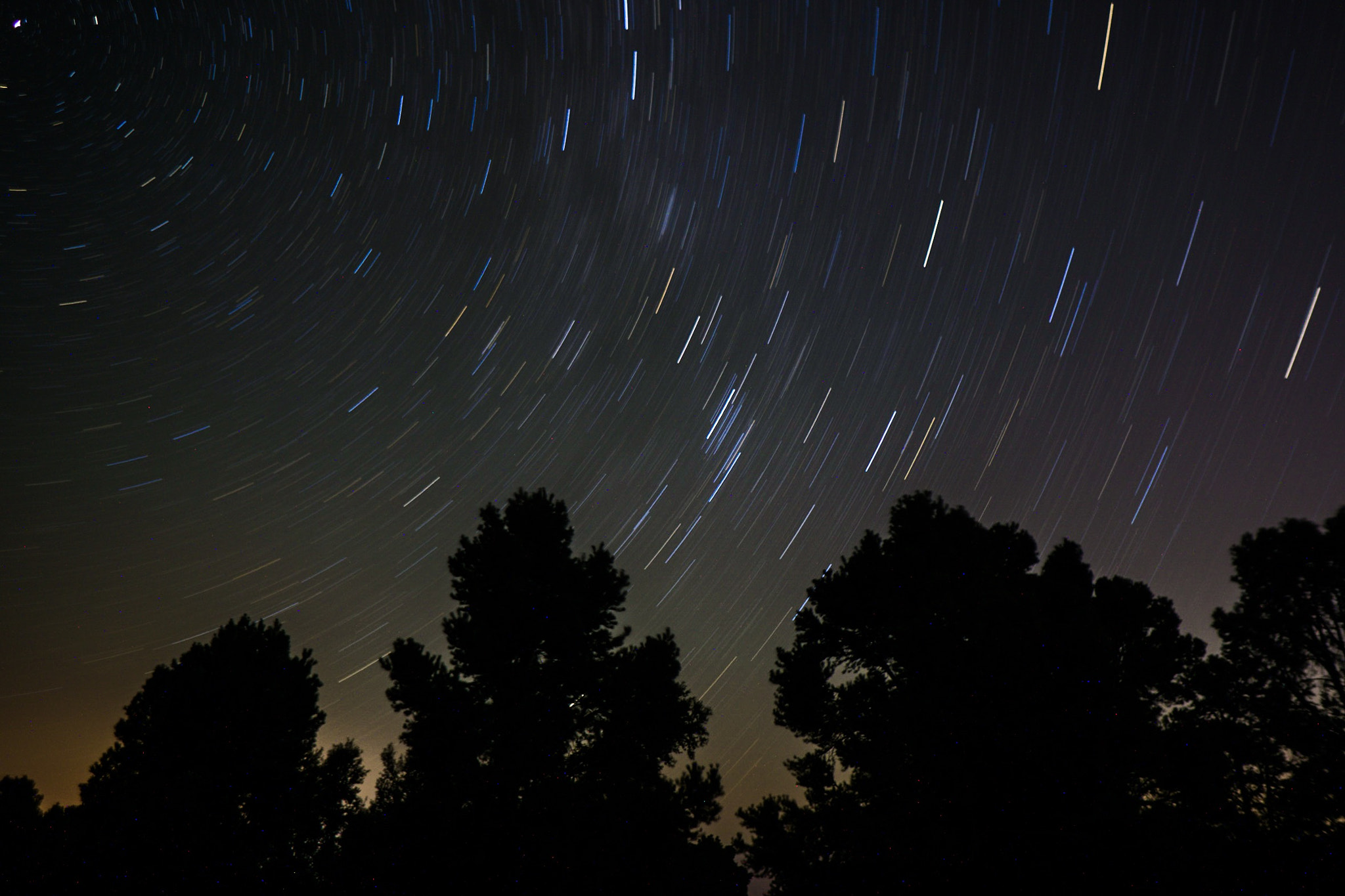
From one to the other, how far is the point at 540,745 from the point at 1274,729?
1419 centimetres

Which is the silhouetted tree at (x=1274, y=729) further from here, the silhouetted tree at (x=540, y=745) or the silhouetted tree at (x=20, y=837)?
the silhouetted tree at (x=20, y=837)

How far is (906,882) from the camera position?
809cm

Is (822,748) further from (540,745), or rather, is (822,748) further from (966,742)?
(540,745)

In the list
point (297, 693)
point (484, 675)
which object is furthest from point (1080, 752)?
point (297, 693)

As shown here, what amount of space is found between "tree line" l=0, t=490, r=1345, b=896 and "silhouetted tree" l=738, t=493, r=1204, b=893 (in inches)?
1.6

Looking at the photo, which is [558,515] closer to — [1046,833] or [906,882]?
[906,882]

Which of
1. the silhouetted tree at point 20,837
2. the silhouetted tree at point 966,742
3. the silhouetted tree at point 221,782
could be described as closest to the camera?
the silhouetted tree at point 966,742

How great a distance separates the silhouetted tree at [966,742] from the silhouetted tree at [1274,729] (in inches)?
29.7

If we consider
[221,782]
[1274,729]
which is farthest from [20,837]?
[1274,729]

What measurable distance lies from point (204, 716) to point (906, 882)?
16.3 metres

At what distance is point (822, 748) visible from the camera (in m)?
12.3

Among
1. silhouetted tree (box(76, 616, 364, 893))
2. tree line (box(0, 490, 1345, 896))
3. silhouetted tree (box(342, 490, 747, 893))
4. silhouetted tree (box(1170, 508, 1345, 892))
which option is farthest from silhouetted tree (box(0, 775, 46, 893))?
silhouetted tree (box(1170, 508, 1345, 892))

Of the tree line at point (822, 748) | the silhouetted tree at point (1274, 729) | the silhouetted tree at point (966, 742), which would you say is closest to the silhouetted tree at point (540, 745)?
the tree line at point (822, 748)

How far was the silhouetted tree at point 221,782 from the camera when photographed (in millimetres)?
11742
